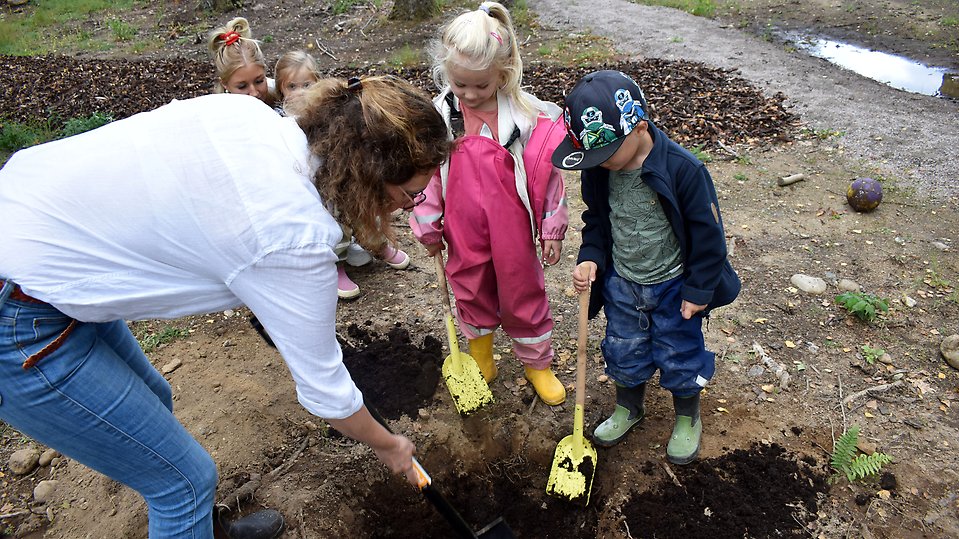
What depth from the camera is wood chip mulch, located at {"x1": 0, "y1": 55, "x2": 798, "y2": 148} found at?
5.77m

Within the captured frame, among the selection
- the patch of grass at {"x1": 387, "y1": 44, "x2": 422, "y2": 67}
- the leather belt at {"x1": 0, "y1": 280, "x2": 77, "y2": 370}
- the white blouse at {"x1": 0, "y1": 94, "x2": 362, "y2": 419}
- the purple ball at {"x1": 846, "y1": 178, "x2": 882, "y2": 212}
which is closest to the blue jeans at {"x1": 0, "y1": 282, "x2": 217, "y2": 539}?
the leather belt at {"x1": 0, "y1": 280, "x2": 77, "y2": 370}

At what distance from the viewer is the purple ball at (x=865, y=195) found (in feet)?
13.9

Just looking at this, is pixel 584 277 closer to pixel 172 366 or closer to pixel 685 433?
pixel 685 433

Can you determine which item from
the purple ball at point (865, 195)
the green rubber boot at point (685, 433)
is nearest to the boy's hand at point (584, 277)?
the green rubber boot at point (685, 433)

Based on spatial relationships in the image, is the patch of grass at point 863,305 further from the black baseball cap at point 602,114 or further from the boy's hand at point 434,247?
the boy's hand at point 434,247

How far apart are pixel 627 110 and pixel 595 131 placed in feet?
0.41

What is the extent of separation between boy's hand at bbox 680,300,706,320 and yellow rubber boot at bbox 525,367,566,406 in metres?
0.94

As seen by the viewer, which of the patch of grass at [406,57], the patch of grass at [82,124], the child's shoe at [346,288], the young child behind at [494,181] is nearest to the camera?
the young child behind at [494,181]

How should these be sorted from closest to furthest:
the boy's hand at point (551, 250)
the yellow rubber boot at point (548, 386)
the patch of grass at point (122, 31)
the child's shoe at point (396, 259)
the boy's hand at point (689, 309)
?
the boy's hand at point (689, 309) → the boy's hand at point (551, 250) → the yellow rubber boot at point (548, 386) → the child's shoe at point (396, 259) → the patch of grass at point (122, 31)

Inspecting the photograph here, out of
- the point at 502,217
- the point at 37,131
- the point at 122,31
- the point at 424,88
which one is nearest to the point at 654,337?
the point at 502,217

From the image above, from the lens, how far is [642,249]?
2.33 metres

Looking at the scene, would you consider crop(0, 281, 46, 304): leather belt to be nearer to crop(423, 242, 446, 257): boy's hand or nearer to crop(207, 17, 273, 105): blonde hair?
crop(423, 242, 446, 257): boy's hand

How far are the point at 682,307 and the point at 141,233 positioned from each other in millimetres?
1809

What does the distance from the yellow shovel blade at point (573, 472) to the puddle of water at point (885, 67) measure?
6.51 meters
